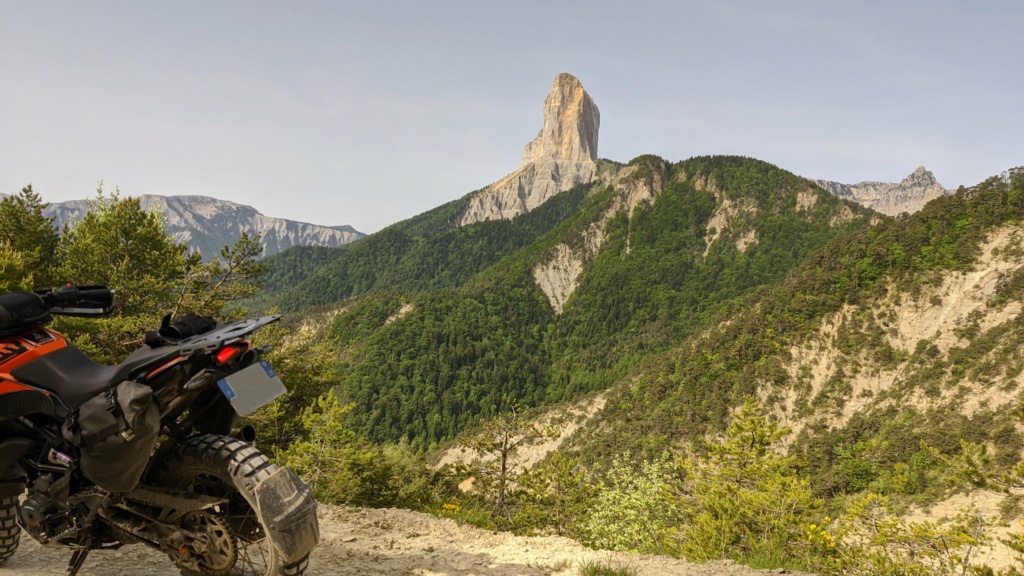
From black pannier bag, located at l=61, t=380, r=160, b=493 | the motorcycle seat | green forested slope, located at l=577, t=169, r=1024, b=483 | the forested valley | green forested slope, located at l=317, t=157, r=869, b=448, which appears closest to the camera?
black pannier bag, located at l=61, t=380, r=160, b=493

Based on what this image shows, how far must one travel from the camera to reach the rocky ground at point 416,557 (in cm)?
409

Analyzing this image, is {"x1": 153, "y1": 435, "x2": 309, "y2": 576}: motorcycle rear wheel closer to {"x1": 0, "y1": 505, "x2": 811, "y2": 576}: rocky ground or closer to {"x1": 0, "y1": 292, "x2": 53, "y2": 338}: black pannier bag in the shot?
{"x1": 0, "y1": 505, "x2": 811, "y2": 576}: rocky ground

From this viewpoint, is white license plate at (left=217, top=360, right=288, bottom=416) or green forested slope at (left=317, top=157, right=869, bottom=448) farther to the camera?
green forested slope at (left=317, top=157, right=869, bottom=448)

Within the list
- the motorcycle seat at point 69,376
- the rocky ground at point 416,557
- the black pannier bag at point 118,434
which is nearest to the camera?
the black pannier bag at point 118,434

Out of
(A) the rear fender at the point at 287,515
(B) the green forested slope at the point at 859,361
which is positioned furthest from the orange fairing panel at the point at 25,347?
(B) the green forested slope at the point at 859,361

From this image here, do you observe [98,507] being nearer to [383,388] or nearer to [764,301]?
[764,301]

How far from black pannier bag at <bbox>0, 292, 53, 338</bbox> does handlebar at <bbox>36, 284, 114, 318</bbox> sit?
0.59ft

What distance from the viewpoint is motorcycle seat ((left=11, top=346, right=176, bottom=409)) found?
10.4 feet

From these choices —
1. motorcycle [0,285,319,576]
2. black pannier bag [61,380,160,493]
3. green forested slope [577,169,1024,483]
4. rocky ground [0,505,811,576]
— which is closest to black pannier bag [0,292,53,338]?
motorcycle [0,285,319,576]

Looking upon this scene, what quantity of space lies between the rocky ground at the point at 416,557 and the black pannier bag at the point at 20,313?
1964mm

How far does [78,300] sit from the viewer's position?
12.8 ft

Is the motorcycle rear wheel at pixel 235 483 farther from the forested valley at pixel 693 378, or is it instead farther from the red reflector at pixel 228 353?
the forested valley at pixel 693 378

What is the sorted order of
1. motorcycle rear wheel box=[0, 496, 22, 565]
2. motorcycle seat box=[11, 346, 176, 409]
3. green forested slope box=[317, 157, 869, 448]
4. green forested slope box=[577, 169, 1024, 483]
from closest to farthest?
motorcycle seat box=[11, 346, 176, 409] → motorcycle rear wheel box=[0, 496, 22, 565] → green forested slope box=[577, 169, 1024, 483] → green forested slope box=[317, 157, 869, 448]

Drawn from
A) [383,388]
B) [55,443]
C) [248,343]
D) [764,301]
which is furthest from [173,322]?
[383,388]
